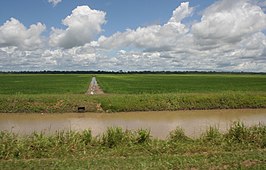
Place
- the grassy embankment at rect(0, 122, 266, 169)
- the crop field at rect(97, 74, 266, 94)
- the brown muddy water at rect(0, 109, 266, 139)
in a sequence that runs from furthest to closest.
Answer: the crop field at rect(97, 74, 266, 94) < the brown muddy water at rect(0, 109, 266, 139) < the grassy embankment at rect(0, 122, 266, 169)

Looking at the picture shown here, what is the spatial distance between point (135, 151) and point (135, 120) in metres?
11.4

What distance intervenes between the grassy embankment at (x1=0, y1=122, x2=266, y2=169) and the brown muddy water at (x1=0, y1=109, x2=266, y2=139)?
4.98 meters

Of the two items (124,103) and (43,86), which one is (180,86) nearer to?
(124,103)

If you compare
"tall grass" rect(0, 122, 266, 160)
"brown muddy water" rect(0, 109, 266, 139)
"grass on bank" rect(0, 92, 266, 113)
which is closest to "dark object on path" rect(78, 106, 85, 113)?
"grass on bank" rect(0, 92, 266, 113)

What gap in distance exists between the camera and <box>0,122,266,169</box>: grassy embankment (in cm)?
901

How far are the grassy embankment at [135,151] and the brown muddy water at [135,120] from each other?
4.98m

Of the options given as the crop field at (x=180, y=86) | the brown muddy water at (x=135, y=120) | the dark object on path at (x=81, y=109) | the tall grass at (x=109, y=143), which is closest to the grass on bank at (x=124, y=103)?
the dark object on path at (x=81, y=109)

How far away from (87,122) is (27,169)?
13099mm

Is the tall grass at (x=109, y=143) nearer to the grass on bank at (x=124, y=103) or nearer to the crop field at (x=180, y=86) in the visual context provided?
the grass on bank at (x=124, y=103)

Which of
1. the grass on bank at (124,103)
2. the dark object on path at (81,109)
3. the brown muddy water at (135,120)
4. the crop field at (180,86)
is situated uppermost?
the crop field at (180,86)

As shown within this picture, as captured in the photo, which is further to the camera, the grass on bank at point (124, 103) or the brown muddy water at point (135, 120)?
the grass on bank at point (124, 103)

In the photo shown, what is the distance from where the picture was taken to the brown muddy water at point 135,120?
759 inches

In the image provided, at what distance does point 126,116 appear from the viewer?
2428cm

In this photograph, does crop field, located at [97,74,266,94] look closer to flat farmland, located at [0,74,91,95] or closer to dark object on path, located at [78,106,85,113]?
flat farmland, located at [0,74,91,95]
